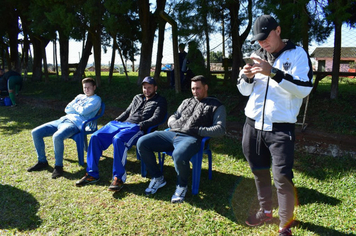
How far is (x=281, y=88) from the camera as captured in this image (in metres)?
2.42

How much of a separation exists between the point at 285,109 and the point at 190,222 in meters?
1.46

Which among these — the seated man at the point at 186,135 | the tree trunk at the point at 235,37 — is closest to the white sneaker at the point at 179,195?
the seated man at the point at 186,135

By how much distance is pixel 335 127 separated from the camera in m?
4.75

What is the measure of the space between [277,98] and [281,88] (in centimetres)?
9

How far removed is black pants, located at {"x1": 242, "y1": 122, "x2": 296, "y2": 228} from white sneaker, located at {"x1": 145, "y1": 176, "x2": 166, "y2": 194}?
4.37 ft

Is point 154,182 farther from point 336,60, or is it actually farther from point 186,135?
point 336,60

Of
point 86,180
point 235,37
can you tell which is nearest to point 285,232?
point 86,180

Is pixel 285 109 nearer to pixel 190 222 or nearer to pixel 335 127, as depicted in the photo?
pixel 190 222

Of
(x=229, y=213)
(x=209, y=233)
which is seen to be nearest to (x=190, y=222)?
(x=209, y=233)

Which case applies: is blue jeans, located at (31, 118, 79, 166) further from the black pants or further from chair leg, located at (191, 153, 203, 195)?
the black pants

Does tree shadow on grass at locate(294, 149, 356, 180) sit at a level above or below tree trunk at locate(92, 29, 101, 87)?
below

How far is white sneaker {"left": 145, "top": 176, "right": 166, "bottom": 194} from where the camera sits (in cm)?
355

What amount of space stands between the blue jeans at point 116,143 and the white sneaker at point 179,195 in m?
0.73

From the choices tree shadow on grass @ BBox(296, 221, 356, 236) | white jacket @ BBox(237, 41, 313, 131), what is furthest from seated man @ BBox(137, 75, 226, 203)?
tree shadow on grass @ BBox(296, 221, 356, 236)
